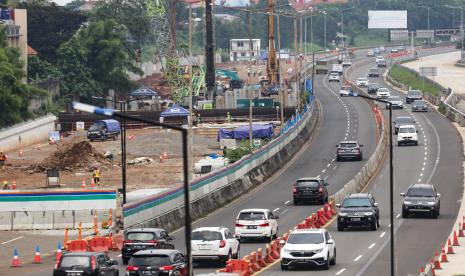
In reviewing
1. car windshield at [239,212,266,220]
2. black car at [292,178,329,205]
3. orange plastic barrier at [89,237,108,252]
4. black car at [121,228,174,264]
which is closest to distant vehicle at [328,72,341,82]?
black car at [292,178,329,205]

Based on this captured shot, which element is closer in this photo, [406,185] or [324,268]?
[324,268]

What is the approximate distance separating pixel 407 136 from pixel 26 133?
3256 cm

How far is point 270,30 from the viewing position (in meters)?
157

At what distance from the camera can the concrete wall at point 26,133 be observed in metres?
110

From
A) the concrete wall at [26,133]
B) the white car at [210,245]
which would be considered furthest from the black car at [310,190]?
the concrete wall at [26,133]

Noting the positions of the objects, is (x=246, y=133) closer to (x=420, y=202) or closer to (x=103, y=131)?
(x=103, y=131)

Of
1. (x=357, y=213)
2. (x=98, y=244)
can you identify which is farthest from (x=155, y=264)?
(x=357, y=213)

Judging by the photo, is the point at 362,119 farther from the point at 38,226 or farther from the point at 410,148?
the point at 38,226

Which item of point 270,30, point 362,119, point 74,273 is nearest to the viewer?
point 74,273

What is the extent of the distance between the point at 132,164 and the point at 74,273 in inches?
2370

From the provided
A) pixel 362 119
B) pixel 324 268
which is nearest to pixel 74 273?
pixel 324 268

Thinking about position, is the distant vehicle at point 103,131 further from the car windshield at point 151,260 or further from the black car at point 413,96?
the car windshield at point 151,260

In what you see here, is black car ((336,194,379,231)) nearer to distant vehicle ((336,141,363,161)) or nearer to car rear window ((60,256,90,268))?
car rear window ((60,256,90,268))

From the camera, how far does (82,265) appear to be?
38906mm
